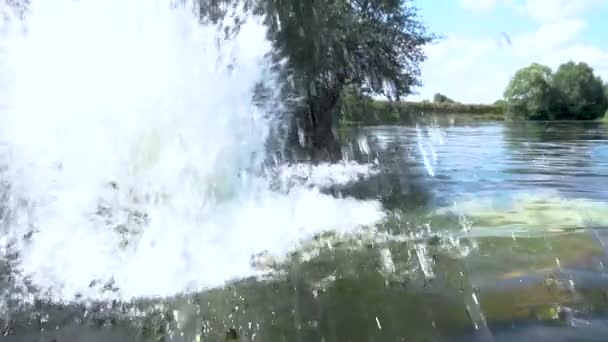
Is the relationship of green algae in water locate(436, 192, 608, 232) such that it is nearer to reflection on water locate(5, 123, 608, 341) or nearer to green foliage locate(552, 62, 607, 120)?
reflection on water locate(5, 123, 608, 341)

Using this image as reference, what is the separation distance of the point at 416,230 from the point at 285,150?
→ 7285 mm

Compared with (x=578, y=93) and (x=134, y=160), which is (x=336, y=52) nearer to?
(x=578, y=93)

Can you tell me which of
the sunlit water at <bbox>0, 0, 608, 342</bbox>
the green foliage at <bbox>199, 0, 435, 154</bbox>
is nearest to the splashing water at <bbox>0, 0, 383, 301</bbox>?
the sunlit water at <bbox>0, 0, 608, 342</bbox>

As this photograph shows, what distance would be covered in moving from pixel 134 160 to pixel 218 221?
162 cm

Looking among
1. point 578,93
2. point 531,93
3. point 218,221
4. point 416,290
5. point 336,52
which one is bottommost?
point 416,290

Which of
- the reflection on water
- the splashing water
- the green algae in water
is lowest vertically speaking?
the green algae in water

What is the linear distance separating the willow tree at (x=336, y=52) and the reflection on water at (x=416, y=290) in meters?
5.22

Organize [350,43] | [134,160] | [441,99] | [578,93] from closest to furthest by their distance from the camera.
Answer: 1. [134,160]
2. [578,93]
3. [441,99]
4. [350,43]

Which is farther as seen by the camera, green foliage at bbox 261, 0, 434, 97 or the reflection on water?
green foliage at bbox 261, 0, 434, 97

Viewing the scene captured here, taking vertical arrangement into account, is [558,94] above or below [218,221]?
above

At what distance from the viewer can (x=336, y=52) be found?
62.6ft

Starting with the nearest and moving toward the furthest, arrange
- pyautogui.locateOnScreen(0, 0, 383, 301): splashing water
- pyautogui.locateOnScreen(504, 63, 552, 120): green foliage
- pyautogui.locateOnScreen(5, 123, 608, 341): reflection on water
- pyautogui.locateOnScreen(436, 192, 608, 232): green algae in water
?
pyautogui.locateOnScreen(5, 123, 608, 341): reflection on water → pyautogui.locateOnScreen(0, 0, 383, 301): splashing water → pyautogui.locateOnScreen(436, 192, 608, 232): green algae in water → pyautogui.locateOnScreen(504, 63, 552, 120): green foliage

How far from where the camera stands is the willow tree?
1834 centimetres

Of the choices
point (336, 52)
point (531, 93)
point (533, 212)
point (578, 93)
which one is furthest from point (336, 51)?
point (533, 212)
